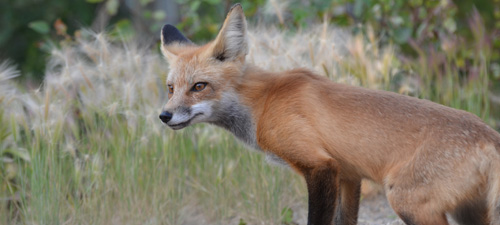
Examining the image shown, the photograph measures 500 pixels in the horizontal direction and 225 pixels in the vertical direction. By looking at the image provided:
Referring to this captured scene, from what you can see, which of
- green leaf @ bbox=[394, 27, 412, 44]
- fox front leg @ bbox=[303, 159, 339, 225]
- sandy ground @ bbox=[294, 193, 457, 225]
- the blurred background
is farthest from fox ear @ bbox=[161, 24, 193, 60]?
green leaf @ bbox=[394, 27, 412, 44]

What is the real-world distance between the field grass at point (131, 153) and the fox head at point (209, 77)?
116 centimetres

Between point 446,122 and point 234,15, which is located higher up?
point 234,15

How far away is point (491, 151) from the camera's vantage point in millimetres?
3418

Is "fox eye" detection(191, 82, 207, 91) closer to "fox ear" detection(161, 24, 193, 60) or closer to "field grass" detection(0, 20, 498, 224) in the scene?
"fox ear" detection(161, 24, 193, 60)

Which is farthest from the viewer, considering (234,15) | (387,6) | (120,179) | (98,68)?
(387,6)

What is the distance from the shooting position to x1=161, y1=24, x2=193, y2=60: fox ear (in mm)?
4699

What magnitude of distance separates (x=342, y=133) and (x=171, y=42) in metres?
1.92

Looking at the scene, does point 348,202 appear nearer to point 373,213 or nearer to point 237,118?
point 237,118

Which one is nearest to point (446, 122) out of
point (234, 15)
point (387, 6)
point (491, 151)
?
point (491, 151)

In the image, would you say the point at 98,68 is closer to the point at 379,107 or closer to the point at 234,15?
the point at 234,15

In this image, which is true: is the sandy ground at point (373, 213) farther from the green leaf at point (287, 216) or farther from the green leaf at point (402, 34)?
the green leaf at point (402, 34)

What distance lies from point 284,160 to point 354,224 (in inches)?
33.8

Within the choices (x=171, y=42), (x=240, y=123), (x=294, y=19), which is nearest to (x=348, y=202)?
(x=240, y=123)

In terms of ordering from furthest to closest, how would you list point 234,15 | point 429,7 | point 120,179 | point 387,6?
point 429,7, point 387,6, point 120,179, point 234,15
